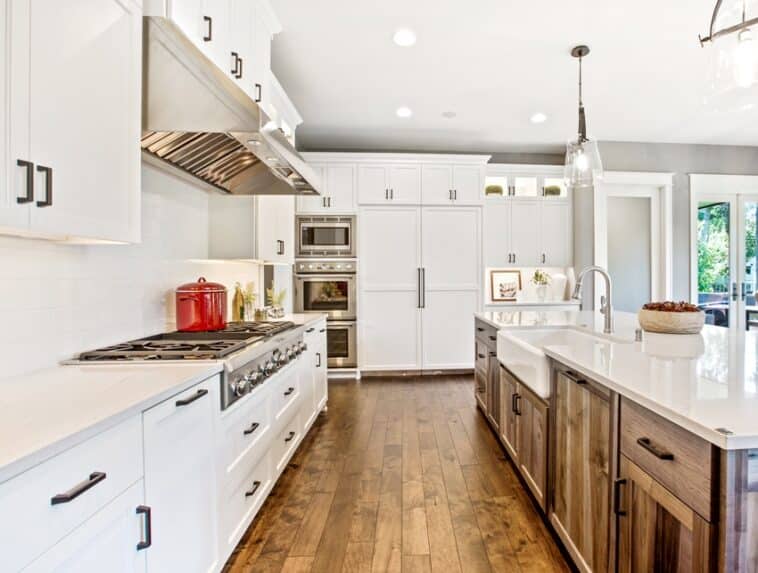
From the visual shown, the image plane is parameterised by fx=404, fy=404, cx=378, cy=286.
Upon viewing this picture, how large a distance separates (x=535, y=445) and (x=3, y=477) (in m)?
2.02

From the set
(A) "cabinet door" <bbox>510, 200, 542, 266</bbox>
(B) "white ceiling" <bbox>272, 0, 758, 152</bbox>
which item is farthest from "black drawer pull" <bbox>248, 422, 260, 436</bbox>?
(A) "cabinet door" <bbox>510, 200, 542, 266</bbox>

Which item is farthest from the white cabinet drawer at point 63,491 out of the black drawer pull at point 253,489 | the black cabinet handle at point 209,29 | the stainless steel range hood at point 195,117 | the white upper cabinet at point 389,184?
the white upper cabinet at point 389,184

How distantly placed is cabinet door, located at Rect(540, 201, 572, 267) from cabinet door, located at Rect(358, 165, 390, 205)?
2.14 m

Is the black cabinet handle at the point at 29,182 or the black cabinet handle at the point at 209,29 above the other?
the black cabinet handle at the point at 209,29

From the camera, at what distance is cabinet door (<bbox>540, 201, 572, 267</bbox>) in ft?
17.3

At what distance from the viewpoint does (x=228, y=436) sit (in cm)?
163

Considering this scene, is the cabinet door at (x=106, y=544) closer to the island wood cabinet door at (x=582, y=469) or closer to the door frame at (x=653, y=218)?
the island wood cabinet door at (x=582, y=469)

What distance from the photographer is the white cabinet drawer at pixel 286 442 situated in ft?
7.35

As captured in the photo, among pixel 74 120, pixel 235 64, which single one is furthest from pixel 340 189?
pixel 74 120

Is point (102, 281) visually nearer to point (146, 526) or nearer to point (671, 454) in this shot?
point (146, 526)

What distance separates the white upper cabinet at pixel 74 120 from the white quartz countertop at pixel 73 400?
0.46m

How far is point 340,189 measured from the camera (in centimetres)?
472

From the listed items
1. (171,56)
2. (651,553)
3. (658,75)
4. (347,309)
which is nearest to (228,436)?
(651,553)

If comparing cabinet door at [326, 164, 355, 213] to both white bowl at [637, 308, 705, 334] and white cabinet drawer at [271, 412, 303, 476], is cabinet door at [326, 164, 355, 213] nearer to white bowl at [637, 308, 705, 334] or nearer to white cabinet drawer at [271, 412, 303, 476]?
white cabinet drawer at [271, 412, 303, 476]
